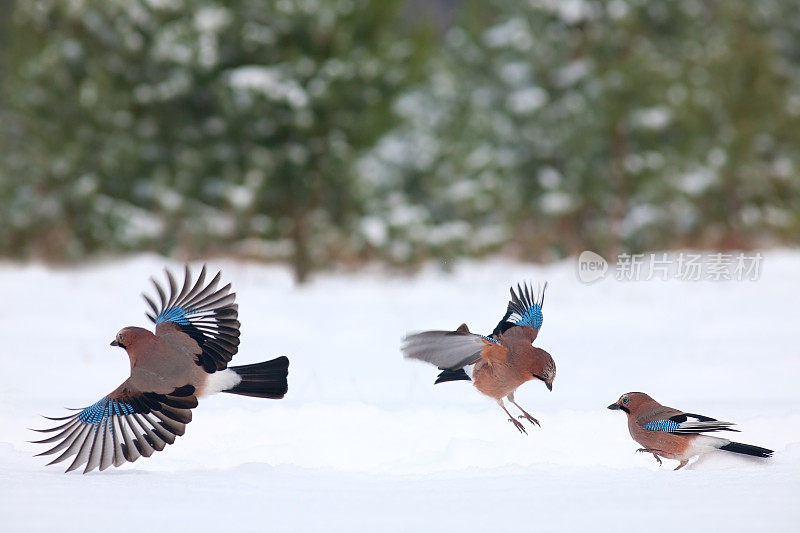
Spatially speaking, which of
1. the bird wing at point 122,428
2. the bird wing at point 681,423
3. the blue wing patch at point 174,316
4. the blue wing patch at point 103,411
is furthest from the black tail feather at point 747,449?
the blue wing patch at point 103,411

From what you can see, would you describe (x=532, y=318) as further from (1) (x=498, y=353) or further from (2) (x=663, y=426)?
(2) (x=663, y=426)

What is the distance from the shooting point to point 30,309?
38.6 feet

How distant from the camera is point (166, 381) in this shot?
161 inches

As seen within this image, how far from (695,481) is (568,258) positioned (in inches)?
635

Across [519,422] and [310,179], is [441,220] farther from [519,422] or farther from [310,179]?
[519,422]

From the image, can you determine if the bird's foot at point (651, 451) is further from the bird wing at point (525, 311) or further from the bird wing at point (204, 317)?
the bird wing at point (204, 317)

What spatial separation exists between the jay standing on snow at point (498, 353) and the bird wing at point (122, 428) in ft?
3.88

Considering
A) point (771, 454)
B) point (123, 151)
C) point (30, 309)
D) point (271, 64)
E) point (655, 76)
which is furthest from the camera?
point (655, 76)

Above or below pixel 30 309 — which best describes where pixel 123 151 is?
above

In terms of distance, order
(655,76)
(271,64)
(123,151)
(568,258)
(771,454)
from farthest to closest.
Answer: (568,258), (655,76), (123,151), (271,64), (771,454)

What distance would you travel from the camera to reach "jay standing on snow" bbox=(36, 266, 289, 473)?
398 centimetres

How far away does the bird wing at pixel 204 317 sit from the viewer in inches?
168

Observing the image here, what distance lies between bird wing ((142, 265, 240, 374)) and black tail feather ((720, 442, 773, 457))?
93.9 inches

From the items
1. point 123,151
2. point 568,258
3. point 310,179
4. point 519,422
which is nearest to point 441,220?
point 568,258
